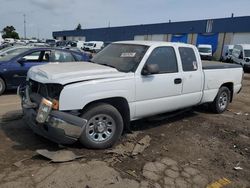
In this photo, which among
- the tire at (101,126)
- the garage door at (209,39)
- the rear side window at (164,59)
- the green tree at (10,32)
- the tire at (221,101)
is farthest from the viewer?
the green tree at (10,32)

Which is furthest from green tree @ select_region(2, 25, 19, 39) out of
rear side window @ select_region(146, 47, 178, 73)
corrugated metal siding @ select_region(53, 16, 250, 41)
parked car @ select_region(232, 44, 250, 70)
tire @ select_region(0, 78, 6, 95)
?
rear side window @ select_region(146, 47, 178, 73)

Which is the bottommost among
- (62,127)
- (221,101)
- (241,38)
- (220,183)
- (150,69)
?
(220,183)

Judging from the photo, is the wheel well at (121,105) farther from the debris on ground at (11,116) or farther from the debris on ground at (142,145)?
the debris on ground at (11,116)

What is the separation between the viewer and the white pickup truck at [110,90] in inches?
172

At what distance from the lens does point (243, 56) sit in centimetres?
2448

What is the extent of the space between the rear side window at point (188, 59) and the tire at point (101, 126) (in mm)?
2072

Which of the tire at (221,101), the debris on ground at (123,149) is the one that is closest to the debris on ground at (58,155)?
the debris on ground at (123,149)

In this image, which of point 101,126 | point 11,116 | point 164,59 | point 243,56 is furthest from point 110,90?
point 243,56

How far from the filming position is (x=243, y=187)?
4.00 m

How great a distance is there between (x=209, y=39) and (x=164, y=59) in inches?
1550

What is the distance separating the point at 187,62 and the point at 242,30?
3519 centimetres

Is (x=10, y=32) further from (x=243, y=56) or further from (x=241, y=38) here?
(x=243, y=56)

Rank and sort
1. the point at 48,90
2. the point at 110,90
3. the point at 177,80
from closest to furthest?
the point at 48,90
the point at 110,90
the point at 177,80

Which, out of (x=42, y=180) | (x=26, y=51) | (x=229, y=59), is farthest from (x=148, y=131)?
(x=229, y=59)
